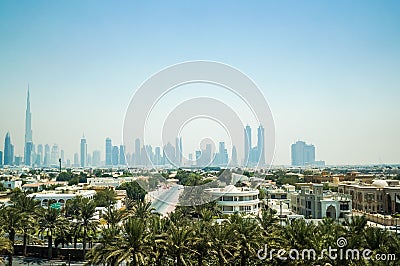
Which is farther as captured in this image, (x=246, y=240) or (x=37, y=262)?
(x=37, y=262)

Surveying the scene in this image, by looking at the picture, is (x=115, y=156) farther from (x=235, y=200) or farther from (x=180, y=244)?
(x=180, y=244)

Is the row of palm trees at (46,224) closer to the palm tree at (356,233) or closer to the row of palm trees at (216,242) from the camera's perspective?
the row of palm trees at (216,242)

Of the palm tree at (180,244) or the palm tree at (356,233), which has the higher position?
the palm tree at (356,233)

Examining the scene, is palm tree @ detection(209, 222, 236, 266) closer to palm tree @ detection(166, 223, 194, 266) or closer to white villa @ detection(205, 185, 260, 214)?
palm tree @ detection(166, 223, 194, 266)

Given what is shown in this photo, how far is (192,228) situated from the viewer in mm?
18469

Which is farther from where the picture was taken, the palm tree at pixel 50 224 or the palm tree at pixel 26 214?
the palm tree at pixel 50 224

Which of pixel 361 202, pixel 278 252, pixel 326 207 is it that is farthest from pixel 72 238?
pixel 361 202

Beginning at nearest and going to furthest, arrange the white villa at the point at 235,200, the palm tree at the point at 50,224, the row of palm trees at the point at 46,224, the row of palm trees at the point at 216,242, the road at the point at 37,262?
the row of palm trees at the point at 216,242, the row of palm trees at the point at 46,224, the road at the point at 37,262, the palm tree at the point at 50,224, the white villa at the point at 235,200

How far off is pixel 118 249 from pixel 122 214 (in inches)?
347

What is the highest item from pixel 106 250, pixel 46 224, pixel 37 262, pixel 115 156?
pixel 115 156

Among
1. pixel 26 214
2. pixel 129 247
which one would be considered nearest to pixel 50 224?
pixel 26 214

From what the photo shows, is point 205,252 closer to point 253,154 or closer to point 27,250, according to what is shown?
point 27,250

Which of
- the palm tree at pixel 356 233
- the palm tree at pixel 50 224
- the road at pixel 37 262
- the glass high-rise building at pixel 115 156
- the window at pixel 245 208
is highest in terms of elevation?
the glass high-rise building at pixel 115 156

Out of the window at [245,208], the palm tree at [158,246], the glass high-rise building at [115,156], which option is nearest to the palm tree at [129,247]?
the palm tree at [158,246]
